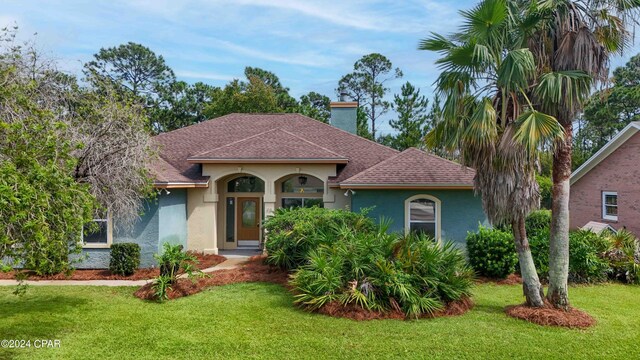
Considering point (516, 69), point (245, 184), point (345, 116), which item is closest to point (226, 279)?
point (245, 184)

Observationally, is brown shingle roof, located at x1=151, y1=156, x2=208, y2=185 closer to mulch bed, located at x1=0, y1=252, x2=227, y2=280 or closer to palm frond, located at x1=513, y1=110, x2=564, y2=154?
mulch bed, located at x1=0, y1=252, x2=227, y2=280

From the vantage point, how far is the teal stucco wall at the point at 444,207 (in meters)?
13.9

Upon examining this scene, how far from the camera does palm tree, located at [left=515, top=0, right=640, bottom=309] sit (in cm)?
815

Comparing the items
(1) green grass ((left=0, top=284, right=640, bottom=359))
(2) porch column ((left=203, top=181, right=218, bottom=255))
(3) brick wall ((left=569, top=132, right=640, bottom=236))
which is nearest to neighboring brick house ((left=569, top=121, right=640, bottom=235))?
(3) brick wall ((left=569, top=132, right=640, bottom=236))

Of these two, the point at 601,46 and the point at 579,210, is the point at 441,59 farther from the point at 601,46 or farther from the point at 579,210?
the point at 579,210

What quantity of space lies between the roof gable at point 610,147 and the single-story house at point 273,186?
9.16m

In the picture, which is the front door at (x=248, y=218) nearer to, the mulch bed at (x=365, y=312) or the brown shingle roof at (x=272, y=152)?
the brown shingle roof at (x=272, y=152)

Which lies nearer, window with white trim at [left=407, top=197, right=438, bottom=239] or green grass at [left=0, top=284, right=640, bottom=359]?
green grass at [left=0, top=284, right=640, bottom=359]

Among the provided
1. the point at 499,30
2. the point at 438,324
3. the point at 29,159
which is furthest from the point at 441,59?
the point at 29,159

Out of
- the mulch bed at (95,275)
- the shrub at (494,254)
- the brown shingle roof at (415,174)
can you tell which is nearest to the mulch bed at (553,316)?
the shrub at (494,254)

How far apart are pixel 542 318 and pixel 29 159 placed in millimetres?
10145

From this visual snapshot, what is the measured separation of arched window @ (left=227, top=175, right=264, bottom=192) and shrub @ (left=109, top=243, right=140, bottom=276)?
222 inches

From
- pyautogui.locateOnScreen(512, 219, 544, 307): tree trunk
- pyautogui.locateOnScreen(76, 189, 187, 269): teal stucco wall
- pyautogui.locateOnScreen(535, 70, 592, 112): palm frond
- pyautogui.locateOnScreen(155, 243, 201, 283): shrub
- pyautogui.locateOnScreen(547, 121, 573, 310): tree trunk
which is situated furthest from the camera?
pyautogui.locateOnScreen(76, 189, 187, 269): teal stucco wall

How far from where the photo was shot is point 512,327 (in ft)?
26.5
